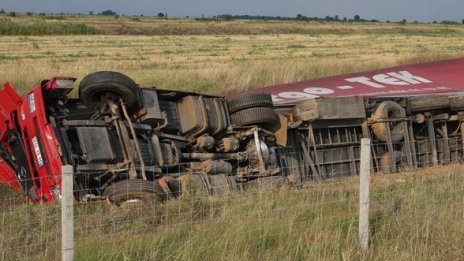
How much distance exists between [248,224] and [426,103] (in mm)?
5510

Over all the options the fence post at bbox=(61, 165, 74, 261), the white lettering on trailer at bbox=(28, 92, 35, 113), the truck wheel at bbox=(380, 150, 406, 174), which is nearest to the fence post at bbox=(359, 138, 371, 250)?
the fence post at bbox=(61, 165, 74, 261)

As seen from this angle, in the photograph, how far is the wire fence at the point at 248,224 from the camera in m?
4.26

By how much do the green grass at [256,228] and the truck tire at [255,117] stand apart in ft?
6.33

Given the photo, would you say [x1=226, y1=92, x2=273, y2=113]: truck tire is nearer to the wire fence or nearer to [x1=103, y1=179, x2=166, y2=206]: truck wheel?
the wire fence

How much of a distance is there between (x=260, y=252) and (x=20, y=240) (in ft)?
5.92

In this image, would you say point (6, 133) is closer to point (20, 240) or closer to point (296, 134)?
point (20, 240)

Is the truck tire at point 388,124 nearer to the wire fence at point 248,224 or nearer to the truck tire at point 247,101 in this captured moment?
the truck tire at point 247,101

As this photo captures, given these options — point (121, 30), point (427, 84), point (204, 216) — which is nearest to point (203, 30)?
point (121, 30)

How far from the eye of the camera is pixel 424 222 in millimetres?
4863

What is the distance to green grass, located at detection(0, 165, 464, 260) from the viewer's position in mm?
4238

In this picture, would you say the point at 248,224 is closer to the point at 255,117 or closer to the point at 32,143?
the point at 32,143

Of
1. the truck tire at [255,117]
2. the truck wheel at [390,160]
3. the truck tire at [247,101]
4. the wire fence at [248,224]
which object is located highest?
the truck tire at [247,101]

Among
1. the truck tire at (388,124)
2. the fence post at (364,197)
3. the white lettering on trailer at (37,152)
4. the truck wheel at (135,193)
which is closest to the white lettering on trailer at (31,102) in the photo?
the white lettering on trailer at (37,152)

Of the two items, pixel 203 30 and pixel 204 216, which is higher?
pixel 203 30
